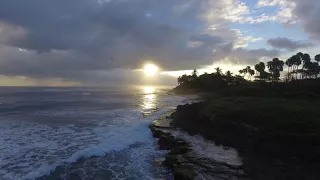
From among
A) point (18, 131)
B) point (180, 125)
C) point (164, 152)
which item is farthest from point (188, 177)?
point (18, 131)

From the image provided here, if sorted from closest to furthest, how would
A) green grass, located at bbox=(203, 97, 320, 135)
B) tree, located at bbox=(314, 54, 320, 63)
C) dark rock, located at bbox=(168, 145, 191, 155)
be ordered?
1. dark rock, located at bbox=(168, 145, 191, 155)
2. green grass, located at bbox=(203, 97, 320, 135)
3. tree, located at bbox=(314, 54, 320, 63)

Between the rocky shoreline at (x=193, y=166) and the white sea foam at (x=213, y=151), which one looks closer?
the rocky shoreline at (x=193, y=166)

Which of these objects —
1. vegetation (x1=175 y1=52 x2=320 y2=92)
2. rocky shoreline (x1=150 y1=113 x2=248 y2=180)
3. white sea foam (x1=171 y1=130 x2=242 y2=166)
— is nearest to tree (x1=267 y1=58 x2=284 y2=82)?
vegetation (x1=175 y1=52 x2=320 y2=92)

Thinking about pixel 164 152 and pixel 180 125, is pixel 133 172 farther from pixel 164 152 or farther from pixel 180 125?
pixel 180 125

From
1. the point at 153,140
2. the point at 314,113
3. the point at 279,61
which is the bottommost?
the point at 153,140

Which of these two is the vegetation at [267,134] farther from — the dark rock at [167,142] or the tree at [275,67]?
the tree at [275,67]

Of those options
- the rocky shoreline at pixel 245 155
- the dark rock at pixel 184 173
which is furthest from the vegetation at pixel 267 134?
the dark rock at pixel 184 173

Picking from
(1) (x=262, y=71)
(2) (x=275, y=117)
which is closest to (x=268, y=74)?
(1) (x=262, y=71)

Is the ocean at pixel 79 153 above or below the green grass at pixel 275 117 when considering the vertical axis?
below

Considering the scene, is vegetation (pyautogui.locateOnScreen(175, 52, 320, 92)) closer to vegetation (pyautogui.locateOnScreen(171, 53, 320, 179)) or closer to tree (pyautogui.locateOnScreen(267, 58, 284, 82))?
tree (pyautogui.locateOnScreen(267, 58, 284, 82))
